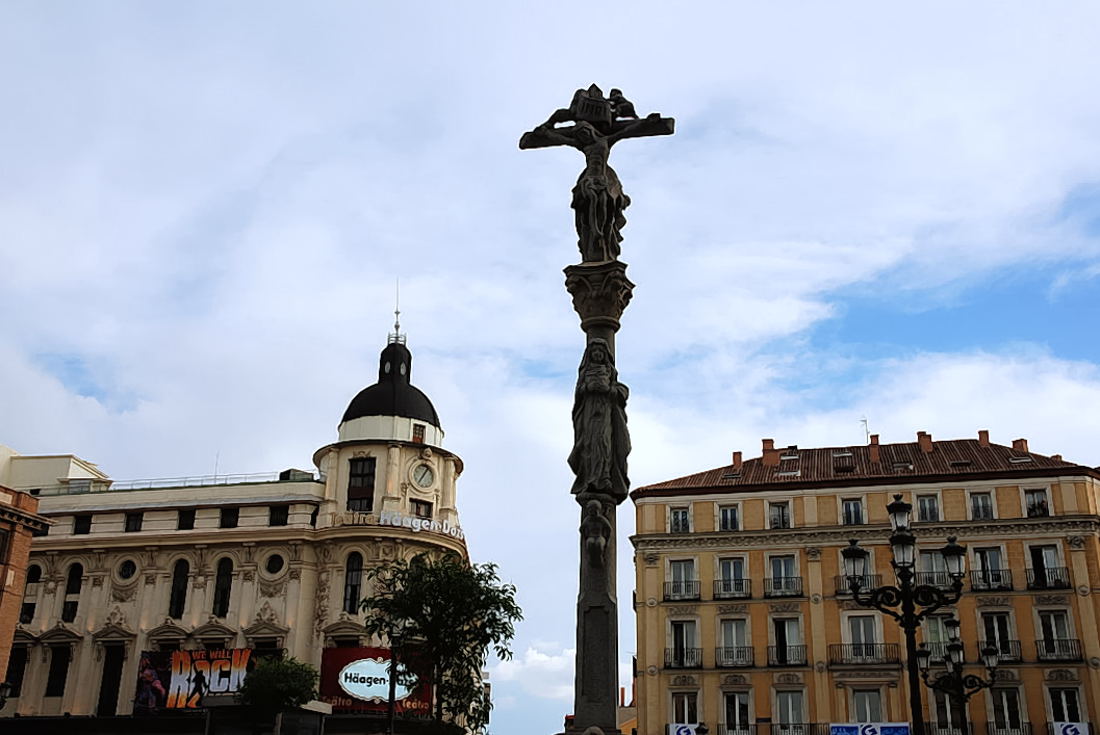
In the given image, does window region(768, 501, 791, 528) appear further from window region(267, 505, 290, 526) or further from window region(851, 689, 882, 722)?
window region(267, 505, 290, 526)

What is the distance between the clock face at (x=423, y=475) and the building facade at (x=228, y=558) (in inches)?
2.1

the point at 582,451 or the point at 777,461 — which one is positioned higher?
the point at 777,461

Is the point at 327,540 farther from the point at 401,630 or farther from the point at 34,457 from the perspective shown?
the point at 401,630

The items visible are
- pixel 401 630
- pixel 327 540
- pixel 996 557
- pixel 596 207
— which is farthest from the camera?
pixel 327 540

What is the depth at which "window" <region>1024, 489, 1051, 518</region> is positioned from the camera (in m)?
46.1

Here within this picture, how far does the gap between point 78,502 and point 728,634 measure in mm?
32110

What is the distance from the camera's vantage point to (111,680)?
50250 millimetres

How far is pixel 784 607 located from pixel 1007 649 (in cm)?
886

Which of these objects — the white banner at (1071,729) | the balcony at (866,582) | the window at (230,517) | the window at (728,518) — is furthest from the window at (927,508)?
the window at (230,517)

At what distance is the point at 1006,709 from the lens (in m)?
42.8

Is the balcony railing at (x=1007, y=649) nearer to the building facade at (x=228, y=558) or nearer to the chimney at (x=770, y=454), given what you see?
the chimney at (x=770, y=454)

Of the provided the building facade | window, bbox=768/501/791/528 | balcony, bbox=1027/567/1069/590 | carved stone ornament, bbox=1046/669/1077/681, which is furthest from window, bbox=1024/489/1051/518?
the building facade

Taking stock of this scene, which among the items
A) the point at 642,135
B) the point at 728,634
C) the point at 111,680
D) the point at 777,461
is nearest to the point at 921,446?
the point at 777,461

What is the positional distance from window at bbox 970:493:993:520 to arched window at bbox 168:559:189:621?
35.3 metres
